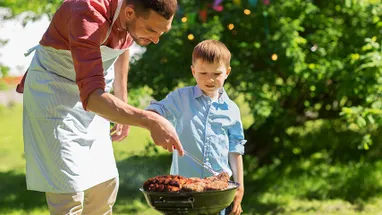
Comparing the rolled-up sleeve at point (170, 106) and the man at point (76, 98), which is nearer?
the man at point (76, 98)

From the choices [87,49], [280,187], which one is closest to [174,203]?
[87,49]

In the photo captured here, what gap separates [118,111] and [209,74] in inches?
39.1

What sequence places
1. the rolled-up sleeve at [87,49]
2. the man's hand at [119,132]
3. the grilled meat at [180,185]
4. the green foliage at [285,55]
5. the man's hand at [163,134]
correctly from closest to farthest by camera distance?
the man's hand at [163,134]
the rolled-up sleeve at [87,49]
the grilled meat at [180,185]
the man's hand at [119,132]
the green foliage at [285,55]

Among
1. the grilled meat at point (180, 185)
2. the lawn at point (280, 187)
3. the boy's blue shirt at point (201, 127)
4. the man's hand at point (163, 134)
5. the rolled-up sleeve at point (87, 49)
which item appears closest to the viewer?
the man's hand at point (163, 134)

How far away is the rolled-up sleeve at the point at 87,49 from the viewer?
2.89m

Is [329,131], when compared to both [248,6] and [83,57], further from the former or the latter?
[83,57]

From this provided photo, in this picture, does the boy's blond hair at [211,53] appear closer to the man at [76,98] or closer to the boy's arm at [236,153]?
the boy's arm at [236,153]

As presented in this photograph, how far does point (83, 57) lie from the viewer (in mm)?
2926

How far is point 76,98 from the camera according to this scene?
11.3 ft

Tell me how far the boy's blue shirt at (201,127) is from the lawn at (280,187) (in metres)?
2.41

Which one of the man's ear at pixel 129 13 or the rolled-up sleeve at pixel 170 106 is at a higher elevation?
the man's ear at pixel 129 13

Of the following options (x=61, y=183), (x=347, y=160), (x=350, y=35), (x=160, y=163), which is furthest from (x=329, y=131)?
(x=61, y=183)

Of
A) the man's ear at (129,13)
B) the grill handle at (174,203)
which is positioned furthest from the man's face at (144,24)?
the grill handle at (174,203)

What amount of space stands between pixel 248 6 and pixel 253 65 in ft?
1.87
